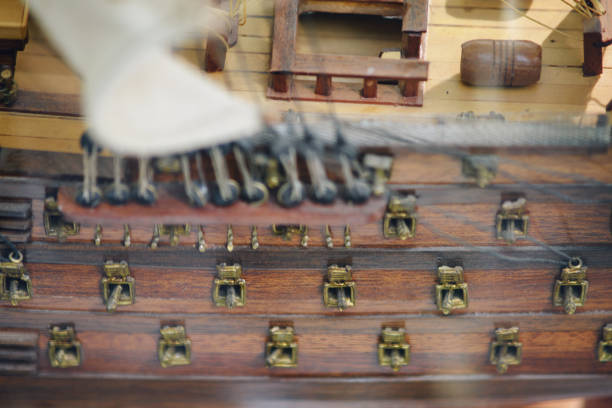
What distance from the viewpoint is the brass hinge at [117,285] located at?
1.81 meters

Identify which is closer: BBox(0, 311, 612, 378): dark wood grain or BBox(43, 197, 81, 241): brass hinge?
BBox(43, 197, 81, 241): brass hinge

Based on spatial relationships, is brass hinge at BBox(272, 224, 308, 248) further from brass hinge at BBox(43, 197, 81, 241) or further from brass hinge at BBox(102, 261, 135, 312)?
brass hinge at BBox(43, 197, 81, 241)

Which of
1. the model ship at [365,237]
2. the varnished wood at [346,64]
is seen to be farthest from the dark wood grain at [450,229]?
the varnished wood at [346,64]

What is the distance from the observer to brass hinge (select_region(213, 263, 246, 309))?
1798mm

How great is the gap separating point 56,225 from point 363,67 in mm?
905

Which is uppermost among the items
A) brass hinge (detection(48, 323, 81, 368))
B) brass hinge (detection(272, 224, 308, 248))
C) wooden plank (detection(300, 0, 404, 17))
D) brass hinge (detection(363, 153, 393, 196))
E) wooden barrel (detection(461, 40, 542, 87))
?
wooden plank (detection(300, 0, 404, 17))

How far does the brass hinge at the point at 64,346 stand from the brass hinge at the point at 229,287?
440 millimetres

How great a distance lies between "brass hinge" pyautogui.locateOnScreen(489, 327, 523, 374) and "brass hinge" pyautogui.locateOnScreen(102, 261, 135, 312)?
1035mm

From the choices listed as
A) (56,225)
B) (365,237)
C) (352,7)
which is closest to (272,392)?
(365,237)

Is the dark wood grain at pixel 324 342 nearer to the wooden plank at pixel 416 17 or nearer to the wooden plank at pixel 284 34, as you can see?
the wooden plank at pixel 284 34

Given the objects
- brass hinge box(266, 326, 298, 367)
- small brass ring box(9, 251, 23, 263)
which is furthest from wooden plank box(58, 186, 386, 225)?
brass hinge box(266, 326, 298, 367)

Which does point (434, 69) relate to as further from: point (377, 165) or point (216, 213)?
point (216, 213)

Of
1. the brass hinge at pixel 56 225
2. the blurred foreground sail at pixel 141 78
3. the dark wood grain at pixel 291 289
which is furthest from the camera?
the dark wood grain at pixel 291 289

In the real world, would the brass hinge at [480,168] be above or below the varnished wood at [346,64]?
below
